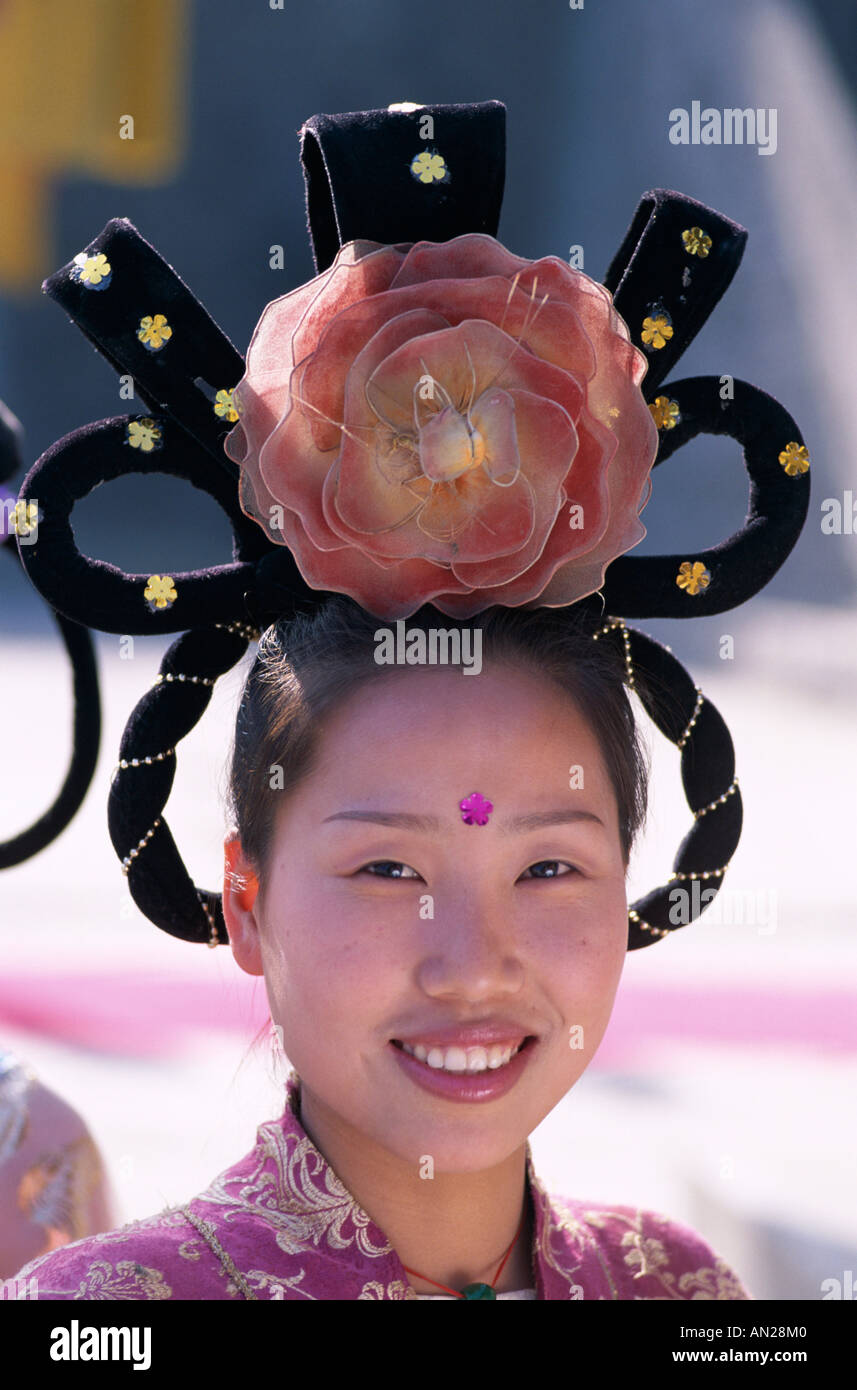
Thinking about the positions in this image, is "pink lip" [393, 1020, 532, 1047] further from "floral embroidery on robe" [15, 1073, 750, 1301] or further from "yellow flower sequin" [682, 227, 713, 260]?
"yellow flower sequin" [682, 227, 713, 260]

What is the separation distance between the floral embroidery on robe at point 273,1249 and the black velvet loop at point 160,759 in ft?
0.68

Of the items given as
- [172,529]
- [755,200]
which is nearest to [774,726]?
[755,200]

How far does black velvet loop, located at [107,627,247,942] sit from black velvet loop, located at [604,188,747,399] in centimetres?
43

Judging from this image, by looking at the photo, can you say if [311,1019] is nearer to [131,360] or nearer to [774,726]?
[131,360]

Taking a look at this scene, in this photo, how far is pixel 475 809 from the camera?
3.44 feet

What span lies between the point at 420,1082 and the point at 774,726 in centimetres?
349

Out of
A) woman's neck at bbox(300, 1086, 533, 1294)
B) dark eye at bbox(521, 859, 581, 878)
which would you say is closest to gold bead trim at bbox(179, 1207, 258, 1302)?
woman's neck at bbox(300, 1086, 533, 1294)

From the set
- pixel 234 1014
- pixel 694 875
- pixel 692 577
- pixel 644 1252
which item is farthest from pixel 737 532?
pixel 234 1014

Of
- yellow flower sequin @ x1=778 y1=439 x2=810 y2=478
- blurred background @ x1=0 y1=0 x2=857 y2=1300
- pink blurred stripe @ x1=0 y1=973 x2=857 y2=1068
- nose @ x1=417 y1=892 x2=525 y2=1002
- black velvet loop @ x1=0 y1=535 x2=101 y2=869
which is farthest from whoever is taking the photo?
blurred background @ x1=0 y1=0 x2=857 y2=1300

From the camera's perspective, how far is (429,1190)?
44.5 inches

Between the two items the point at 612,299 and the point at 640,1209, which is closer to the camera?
the point at 612,299

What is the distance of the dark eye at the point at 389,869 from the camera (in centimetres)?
106

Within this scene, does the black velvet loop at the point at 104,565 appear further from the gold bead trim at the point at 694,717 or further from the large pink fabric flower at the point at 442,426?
the gold bead trim at the point at 694,717

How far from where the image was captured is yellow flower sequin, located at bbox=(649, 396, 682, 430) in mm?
1212
